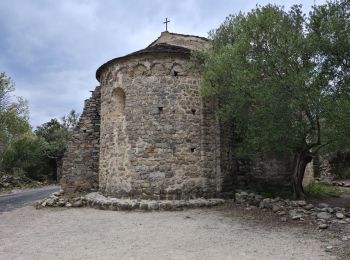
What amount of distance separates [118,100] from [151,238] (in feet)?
22.3

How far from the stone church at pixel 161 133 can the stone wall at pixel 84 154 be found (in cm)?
154

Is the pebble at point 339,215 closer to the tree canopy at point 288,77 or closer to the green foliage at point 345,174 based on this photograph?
the tree canopy at point 288,77

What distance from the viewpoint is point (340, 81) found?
936 centimetres

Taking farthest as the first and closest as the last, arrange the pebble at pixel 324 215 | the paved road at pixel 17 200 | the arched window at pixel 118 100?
1. the paved road at pixel 17 200
2. the arched window at pixel 118 100
3. the pebble at pixel 324 215

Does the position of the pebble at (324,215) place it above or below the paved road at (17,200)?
above

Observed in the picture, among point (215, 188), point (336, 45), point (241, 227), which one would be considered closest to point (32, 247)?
point (241, 227)

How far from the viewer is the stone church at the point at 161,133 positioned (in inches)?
470

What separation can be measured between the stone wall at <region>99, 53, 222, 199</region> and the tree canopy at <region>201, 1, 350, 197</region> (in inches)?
56.7

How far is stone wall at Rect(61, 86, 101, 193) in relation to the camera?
48.1ft

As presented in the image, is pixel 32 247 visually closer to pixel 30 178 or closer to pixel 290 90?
pixel 290 90

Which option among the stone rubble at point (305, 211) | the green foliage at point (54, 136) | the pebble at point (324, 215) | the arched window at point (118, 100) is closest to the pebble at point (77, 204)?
the arched window at point (118, 100)

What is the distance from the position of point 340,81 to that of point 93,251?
7619mm

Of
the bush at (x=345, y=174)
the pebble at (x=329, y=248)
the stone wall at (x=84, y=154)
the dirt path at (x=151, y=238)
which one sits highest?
the stone wall at (x=84, y=154)

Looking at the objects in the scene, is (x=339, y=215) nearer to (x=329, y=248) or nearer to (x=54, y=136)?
(x=329, y=248)
